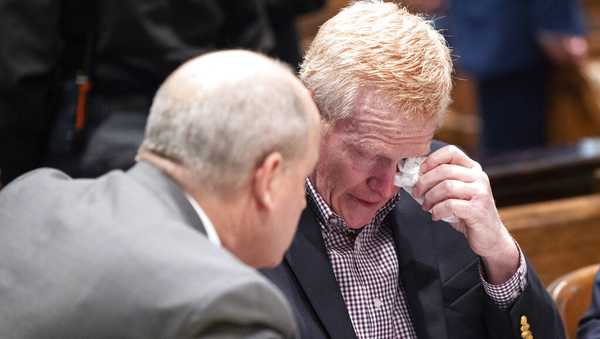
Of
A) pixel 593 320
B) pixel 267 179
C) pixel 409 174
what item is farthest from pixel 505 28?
pixel 267 179

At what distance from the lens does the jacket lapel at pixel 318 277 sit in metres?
2.04

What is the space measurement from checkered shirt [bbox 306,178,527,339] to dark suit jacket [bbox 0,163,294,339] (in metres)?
0.63

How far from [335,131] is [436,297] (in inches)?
15.8

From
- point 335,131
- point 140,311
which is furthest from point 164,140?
point 335,131

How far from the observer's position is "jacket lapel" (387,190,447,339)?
2139mm

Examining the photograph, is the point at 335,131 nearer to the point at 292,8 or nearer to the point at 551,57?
the point at 292,8

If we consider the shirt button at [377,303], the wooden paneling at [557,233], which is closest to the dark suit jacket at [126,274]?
the shirt button at [377,303]

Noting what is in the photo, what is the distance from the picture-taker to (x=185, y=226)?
58.9 inches

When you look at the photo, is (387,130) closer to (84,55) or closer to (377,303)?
(377,303)

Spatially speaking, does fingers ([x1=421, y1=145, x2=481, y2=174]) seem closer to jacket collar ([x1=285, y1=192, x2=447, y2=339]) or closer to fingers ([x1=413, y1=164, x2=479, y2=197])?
fingers ([x1=413, y1=164, x2=479, y2=197])

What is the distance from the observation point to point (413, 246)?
2.21 m

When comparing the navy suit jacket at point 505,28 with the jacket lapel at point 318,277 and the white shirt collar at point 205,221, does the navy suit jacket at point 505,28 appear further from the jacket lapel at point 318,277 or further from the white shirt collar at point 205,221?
the white shirt collar at point 205,221

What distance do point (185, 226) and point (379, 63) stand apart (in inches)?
26.5

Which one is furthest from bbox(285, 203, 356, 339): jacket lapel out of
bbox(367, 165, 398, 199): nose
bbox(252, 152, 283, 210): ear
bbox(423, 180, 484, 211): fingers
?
bbox(252, 152, 283, 210): ear
